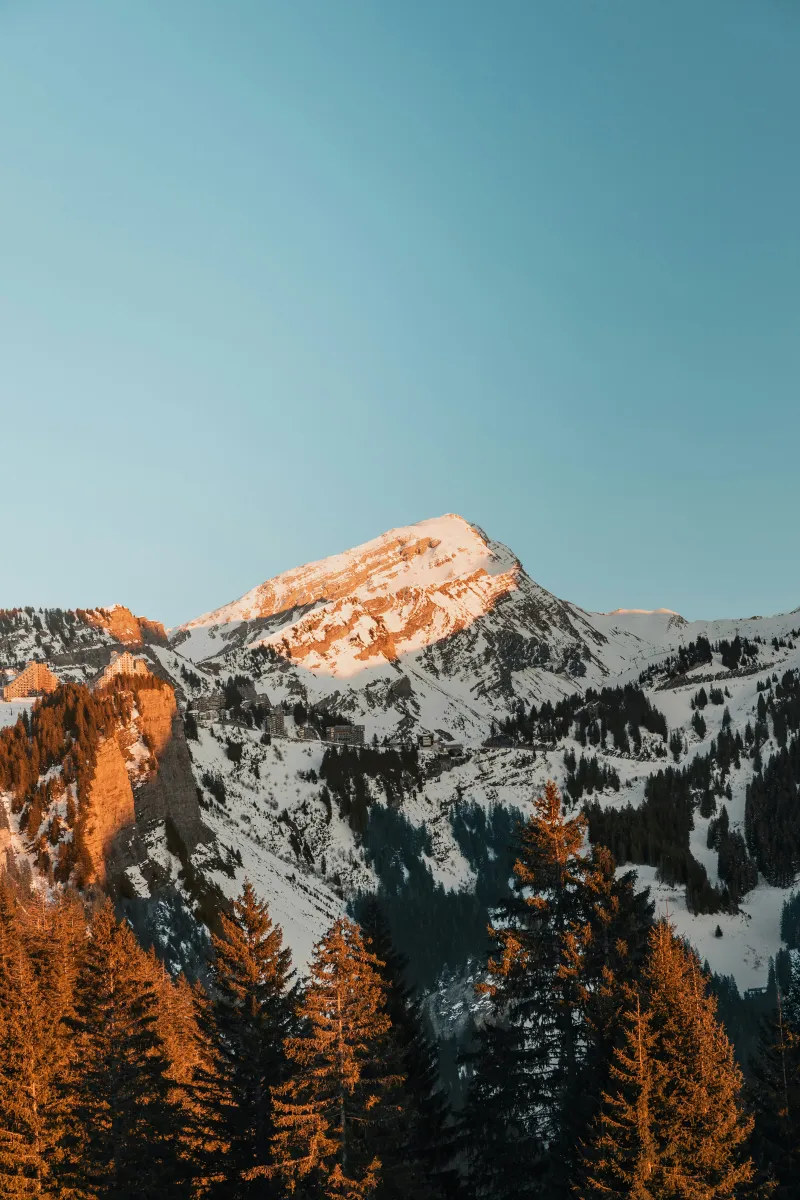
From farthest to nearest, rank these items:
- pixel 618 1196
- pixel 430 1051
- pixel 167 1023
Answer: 1. pixel 167 1023
2. pixel 430 1051
3. pixel 618 1196

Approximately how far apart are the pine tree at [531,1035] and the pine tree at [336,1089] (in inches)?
187

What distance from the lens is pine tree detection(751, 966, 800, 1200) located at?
39188 millimetres

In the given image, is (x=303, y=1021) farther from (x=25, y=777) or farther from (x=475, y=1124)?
(x=25, y=777)

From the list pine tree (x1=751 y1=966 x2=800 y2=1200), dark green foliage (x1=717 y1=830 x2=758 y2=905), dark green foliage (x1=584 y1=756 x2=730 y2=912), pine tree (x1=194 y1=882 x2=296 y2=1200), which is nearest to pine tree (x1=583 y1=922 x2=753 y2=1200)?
pine tree (x1=751 y1=966 x2=800 y2=1200)

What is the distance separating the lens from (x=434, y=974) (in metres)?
161

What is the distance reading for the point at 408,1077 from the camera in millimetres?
39375

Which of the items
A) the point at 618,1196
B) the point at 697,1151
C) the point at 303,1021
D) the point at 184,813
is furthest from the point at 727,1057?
the point at 184,813

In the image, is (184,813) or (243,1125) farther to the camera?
(184,813)

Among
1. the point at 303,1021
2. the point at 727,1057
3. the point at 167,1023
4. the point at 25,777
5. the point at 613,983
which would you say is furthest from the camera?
the point at 25,777

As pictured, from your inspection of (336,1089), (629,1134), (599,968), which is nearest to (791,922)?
(599,968)

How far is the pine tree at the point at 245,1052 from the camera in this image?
36.1m

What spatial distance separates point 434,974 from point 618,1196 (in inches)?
5443

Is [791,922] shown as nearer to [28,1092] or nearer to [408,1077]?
[408,1077]

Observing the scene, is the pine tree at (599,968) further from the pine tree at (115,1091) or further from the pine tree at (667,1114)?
the pine tree at (115,1091)
